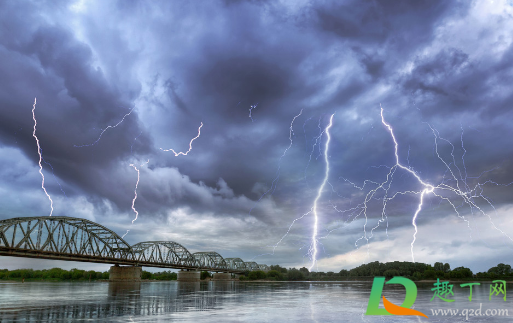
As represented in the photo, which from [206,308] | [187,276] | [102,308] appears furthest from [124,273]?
[206,308]

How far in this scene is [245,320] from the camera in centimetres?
2052

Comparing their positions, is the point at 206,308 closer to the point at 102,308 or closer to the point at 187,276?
the point at 102,308

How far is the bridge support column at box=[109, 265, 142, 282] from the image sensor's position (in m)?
136

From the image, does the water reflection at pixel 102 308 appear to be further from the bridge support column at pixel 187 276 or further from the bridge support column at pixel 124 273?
the bridge support column at pixel 187 276

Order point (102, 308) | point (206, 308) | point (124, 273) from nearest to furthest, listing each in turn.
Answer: point (102, 308) → point (206, 308) → point (124, 273)

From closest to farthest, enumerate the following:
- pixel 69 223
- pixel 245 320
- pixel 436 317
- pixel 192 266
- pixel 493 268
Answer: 1. pixel 245 320
2. pixel 436 317
3. pixel 69 223
4. pixel 493 268
5. pixel 192 266

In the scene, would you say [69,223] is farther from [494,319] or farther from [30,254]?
[494,319]

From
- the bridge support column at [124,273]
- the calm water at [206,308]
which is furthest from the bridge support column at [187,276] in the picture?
the calm water at [206,308]

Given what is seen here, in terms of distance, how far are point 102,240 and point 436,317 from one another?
121 meters

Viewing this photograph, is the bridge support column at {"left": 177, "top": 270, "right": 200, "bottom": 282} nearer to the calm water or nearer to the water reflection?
the calm water

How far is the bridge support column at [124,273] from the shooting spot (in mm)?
136375

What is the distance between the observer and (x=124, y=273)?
137 m

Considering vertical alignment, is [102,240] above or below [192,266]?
above

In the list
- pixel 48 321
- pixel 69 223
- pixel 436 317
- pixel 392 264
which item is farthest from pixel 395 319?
pixel 392 264
